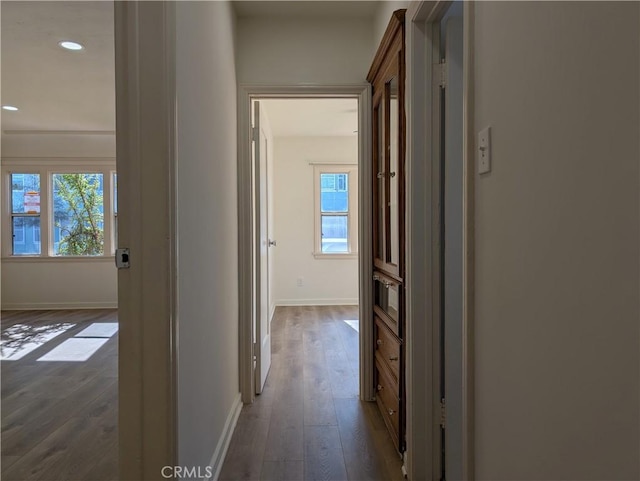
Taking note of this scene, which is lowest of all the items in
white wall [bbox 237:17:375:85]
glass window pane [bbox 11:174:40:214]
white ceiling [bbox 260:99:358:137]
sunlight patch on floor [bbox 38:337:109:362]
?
sunlight patch on floor [bbox 38:337:109:362]

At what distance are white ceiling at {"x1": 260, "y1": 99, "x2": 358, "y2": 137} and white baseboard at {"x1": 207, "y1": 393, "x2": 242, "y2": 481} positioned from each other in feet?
9.12

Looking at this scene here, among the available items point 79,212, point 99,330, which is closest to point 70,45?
point 99,330

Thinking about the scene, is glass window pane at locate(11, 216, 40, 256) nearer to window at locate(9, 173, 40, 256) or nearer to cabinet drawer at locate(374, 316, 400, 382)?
window at locate(9, 173, 40, 256)

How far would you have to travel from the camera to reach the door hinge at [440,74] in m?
1.73

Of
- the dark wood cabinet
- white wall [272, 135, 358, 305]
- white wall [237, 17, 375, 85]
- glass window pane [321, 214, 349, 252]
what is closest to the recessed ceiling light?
white wall [237, 17, 375, 85]

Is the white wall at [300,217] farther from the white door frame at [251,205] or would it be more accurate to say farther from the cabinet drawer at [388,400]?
the cabinet drawer at [388,400]

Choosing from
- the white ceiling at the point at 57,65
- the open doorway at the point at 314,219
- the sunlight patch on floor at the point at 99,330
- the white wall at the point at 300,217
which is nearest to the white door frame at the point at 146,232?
the white ceiling at the point at 57,65

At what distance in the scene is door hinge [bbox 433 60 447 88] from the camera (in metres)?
1.73

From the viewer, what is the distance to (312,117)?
16.7 ft

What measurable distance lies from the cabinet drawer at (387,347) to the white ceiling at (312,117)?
2.53 meters

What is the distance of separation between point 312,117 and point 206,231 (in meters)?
3.65

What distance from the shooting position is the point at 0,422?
239 centimetres

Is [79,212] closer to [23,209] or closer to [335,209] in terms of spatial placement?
[23,209]

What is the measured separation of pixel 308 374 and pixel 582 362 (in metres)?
2.69
